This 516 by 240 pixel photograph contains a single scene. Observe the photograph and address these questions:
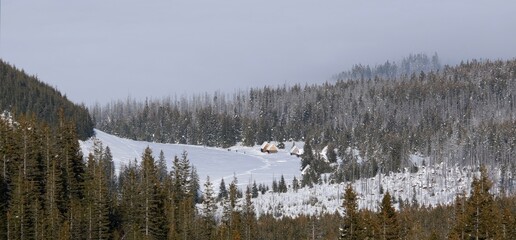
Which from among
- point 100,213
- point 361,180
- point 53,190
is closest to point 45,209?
point 53,190

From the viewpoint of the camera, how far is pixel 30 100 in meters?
191

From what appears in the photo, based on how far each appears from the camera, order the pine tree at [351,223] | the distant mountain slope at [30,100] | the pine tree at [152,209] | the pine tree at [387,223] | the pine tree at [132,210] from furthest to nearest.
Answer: the distant mountain slope at [30,100] → the pine tree at [152,209] → the pine tree at [132,210] → the pine tree at [351,223] → the pine tree at [387,223]

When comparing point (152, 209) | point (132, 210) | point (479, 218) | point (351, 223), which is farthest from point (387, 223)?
point (132, 210)

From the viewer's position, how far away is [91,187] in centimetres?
8675

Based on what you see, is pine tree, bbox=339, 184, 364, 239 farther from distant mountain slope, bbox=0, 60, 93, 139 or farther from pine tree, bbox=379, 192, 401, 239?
distant mountain slope, bbox=0, 60, 93, 139

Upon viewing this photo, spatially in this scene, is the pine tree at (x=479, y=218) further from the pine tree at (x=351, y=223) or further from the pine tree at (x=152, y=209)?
the pine tree at (x=152, y=209)

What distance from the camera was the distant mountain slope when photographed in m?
187

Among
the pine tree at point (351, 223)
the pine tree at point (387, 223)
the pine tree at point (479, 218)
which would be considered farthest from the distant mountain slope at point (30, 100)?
the pine tree at point (479, 218)

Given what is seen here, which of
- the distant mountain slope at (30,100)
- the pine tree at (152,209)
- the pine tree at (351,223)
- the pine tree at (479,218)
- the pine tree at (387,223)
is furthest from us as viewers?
the distant mountain slope at (30,100)

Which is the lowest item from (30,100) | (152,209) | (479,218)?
(152,209)

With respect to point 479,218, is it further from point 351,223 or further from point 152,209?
point 152,209

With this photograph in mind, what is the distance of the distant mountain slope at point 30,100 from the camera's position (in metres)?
187

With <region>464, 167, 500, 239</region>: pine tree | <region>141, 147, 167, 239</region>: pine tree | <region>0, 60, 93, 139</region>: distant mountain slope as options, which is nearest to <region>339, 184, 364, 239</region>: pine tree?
<region>464, 167, 500, 239</region>: pine tree

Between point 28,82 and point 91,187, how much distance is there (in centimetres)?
12253
